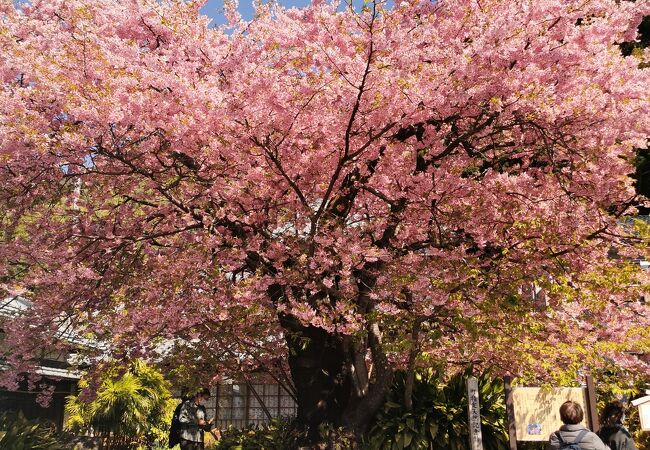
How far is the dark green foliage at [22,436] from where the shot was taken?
10.6 meters

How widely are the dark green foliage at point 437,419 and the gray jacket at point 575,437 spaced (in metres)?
4.62

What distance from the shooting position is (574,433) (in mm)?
4852

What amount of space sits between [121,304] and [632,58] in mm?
9708

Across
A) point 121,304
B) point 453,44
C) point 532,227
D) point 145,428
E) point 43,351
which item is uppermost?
point 453,44

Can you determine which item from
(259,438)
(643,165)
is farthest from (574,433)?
(643,165)

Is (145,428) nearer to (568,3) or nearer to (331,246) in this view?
(331,246)

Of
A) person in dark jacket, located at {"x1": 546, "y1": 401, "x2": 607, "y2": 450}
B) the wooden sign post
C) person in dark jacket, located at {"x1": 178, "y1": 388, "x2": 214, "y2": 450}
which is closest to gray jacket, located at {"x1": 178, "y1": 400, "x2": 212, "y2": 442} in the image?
person in dark jacket, located at {"x1": 178, "y1": 388, "x2": 214, "y2": 450}

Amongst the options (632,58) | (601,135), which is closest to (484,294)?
(601,135)

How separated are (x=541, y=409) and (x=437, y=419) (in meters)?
2.94

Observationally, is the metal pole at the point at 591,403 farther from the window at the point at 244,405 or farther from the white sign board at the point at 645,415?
the window at the point at 244,405

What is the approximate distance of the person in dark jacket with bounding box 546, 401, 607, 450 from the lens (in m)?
4.79

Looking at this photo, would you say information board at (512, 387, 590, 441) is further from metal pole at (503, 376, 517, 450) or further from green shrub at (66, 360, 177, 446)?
green shrub at (66, 360, 177, 446)

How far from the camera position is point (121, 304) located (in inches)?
424

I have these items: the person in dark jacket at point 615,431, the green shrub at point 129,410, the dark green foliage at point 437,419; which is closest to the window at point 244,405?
the green shrub at point 129,410
